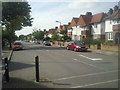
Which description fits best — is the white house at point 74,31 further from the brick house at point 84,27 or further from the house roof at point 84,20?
the house roof at point 84,20

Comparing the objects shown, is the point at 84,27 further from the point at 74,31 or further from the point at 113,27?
the point at 113,27

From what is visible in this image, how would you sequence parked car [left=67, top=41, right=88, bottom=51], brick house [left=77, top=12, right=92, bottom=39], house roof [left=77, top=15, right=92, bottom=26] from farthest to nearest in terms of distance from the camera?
house roof [left=77, top=15, right=92, bottom=26] → brick house [left=77, top=12, right=92, bottom=39] → parked car [left=67, top=41, right=88, bottom=51]

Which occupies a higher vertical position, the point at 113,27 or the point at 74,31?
the point at 74,31

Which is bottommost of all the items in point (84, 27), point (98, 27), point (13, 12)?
point (98, 27)

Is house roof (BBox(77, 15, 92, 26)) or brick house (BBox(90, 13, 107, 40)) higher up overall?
house roof (BBox(77, 15, 92, 26))

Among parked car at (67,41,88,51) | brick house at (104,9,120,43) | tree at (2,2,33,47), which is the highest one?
tree at (2,2,33,47)

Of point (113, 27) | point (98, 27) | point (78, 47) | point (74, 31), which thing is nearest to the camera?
point (78, 47)

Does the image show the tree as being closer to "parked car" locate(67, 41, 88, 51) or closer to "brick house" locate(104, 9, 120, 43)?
"parked car" locate(67, 41, 88, 51)

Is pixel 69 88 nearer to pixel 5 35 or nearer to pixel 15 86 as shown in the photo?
pixel 15 86

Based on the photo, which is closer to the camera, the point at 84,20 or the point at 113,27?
the point at 113,27

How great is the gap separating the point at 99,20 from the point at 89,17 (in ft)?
30.7

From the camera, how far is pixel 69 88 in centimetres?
775

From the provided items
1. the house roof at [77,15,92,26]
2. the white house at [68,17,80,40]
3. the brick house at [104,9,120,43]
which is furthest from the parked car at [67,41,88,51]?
the white house at [68,17,80,40]

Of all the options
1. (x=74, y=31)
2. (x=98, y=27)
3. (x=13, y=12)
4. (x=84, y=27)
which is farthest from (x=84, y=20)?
(x=13, y=12)
